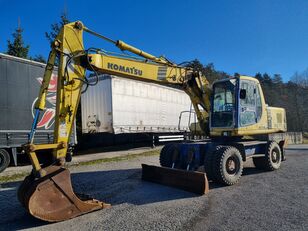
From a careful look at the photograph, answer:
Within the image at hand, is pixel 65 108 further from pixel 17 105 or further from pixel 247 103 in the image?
pixel 17 105

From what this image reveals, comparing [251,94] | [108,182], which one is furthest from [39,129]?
[251,94]

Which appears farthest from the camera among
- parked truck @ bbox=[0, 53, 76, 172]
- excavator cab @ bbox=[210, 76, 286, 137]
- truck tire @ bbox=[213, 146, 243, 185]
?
parked truck @ bbox=[0, 53, 76, 172]

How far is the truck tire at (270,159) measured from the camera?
29.8 feet

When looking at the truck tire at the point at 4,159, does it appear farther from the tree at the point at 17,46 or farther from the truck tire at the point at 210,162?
the tree at the point at 17,46

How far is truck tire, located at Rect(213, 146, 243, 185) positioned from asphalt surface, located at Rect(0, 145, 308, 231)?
237 mm

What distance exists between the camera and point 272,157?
946 cm

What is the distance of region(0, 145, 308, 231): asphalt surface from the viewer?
4594 mm

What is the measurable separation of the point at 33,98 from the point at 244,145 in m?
8.45

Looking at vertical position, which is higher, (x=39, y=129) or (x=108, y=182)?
(x=39, y=129)

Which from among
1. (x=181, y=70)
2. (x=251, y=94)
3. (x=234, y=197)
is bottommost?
(x=234, y=197)

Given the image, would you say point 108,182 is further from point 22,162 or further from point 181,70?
point 22,162

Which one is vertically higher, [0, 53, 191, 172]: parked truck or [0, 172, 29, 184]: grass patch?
[0, 53, 191, 172]: parked truck

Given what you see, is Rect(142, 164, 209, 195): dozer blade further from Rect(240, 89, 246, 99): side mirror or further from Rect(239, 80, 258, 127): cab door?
Rect(240, 89, 246, 99): side mirror

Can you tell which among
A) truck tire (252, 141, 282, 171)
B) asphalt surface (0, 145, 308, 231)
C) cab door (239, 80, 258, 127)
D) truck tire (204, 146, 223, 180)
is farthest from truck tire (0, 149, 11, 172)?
truck tire (252, 141, 282, 171)
